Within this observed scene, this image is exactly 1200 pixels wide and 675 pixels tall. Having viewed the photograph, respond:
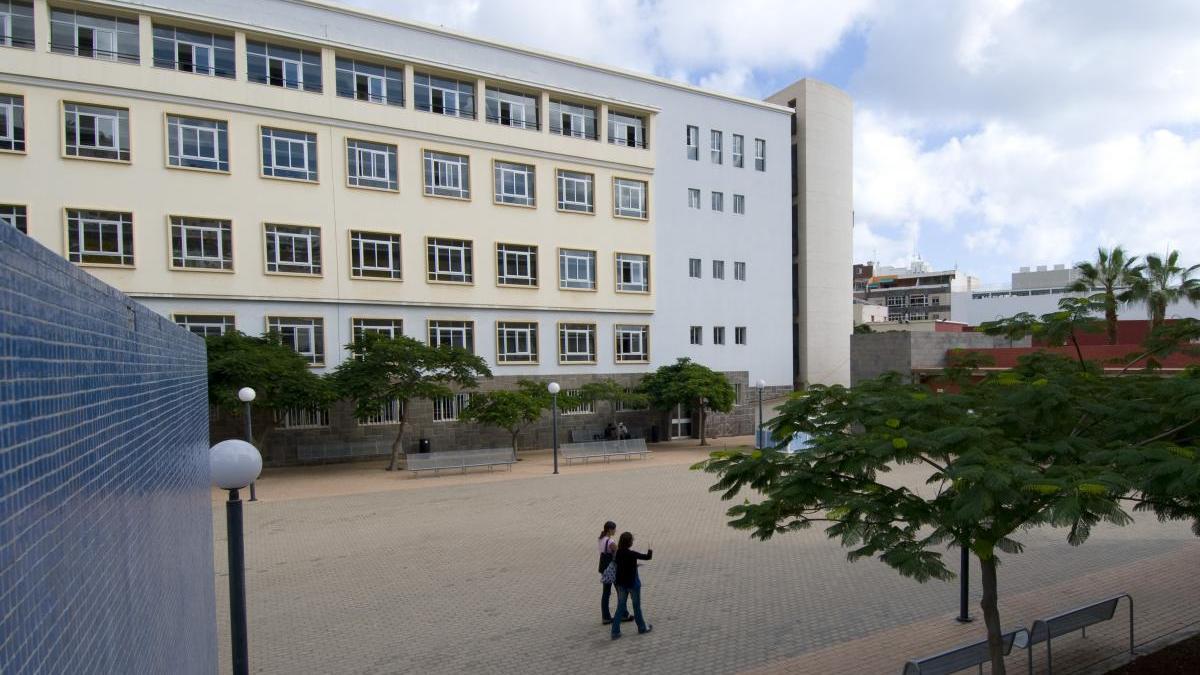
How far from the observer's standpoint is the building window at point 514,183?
32.3 m

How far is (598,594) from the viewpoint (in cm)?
1211

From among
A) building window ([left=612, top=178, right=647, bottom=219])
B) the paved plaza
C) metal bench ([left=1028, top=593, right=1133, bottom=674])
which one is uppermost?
building window ([left=612, top=178, right=647, bottom=219])

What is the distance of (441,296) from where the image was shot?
30781 mm

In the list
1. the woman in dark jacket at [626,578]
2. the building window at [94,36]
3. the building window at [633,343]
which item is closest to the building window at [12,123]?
the building window at [94,36]

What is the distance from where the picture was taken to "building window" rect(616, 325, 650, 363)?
3562 cm

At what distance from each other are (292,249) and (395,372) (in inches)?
263

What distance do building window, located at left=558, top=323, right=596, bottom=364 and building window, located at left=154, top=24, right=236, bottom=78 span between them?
658 inches

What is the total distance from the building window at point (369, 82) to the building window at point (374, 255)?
547cm

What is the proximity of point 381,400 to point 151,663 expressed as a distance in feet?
Answer: 75.1

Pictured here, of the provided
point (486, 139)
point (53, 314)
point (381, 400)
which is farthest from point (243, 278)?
point (53, 314)

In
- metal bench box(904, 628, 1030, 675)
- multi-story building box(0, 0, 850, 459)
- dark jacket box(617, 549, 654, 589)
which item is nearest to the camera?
metal bench box(904, 628, 1030, 675)

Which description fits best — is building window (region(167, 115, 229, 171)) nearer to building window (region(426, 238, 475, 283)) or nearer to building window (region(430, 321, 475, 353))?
building window (region(426, 238, 475, 283))

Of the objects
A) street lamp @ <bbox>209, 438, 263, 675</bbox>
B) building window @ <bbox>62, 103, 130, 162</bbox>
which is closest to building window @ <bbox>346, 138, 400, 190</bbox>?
building window @ <bbox>62, 103, 130, 162</bbox>

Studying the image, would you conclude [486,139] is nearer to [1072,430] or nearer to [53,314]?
[1072,430]
